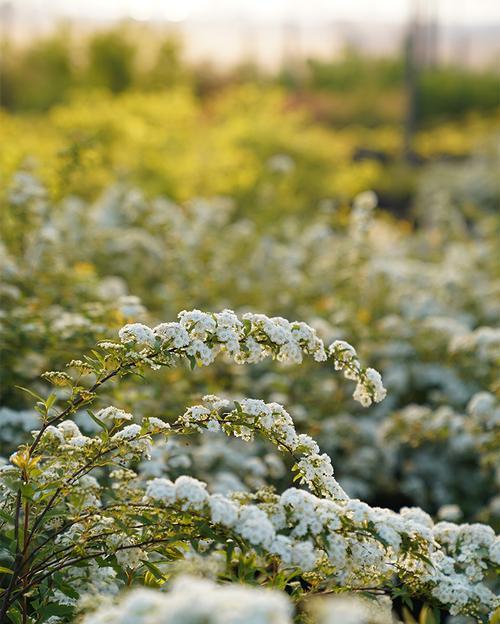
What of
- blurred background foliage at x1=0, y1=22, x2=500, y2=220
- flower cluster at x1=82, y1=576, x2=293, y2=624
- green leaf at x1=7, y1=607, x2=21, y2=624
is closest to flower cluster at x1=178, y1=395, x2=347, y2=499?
green leaf at x1=7, y1=607, x2=21, y2=624

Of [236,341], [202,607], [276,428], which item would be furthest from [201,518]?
[202,607]

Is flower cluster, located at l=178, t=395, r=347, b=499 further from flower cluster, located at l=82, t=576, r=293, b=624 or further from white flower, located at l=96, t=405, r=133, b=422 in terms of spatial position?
flower cluster, located at l=82, t=576, r=293, b=624

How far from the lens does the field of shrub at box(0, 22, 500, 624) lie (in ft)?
7.68

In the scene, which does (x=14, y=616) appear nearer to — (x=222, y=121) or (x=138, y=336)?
(x=138, y=336)

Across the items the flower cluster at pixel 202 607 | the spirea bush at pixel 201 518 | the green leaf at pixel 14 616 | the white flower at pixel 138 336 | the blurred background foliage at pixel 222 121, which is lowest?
the flower cluster at pixel 202 607

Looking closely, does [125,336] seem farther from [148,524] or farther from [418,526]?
[418,526]

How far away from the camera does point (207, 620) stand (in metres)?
1.39

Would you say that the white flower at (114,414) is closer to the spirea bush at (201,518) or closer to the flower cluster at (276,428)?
the spirea bush at (201,518)

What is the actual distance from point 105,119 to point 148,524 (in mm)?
7502

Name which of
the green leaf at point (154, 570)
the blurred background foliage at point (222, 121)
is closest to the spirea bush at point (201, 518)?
the green leaf at point (154, 570)

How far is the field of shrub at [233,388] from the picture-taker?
2.34 metres

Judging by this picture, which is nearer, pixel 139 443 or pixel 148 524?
pixel 148 524

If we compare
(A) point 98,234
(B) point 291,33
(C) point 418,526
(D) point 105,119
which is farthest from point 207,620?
(B) point 291,33

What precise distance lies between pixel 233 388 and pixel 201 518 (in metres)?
2.95
